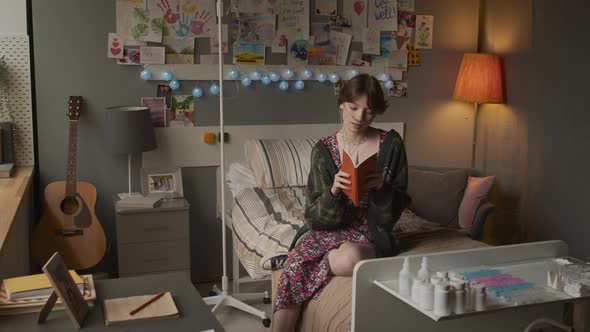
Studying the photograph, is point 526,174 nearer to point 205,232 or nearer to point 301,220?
point 301,220

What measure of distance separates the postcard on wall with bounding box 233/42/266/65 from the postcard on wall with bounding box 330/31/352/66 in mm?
463

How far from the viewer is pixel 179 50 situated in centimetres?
374

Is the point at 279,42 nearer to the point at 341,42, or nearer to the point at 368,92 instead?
the point at 341,42

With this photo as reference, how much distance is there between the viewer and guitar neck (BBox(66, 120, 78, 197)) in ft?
11.2

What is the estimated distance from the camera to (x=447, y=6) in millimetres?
4316

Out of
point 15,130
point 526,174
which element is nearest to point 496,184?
point 526,174

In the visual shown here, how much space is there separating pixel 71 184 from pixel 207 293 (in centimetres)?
100

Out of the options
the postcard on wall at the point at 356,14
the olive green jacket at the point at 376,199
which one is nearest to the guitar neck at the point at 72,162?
the olive green jacket at the point at 376,199

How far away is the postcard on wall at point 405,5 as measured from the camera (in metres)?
4.18

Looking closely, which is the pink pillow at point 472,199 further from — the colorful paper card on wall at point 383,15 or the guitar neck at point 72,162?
the guitar neck at point 72,162

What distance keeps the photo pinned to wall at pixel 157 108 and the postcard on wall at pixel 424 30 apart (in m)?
1.73

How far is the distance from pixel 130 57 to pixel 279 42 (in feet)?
2.94

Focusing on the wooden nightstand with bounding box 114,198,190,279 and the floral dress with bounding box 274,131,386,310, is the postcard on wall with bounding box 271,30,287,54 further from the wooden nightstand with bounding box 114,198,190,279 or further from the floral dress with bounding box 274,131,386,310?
the floral dress with bounding box 274,131,386,310

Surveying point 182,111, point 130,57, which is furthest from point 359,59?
point 130,57
